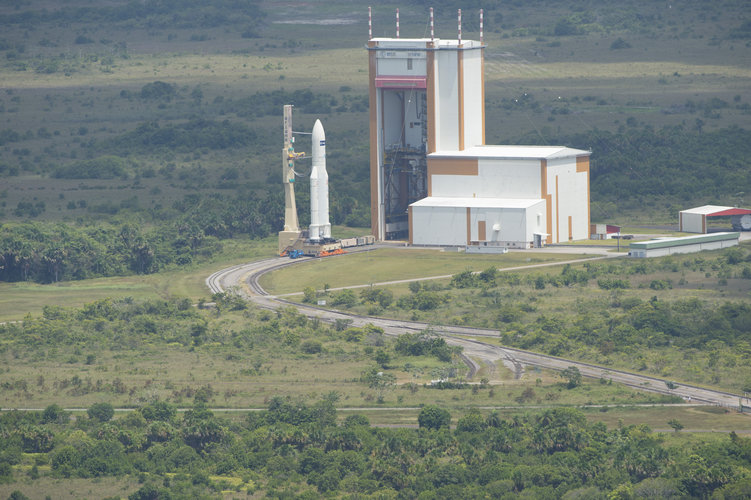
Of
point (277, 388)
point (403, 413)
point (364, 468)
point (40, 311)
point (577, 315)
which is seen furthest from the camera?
point (40, 311)

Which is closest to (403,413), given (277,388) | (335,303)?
(277,388)

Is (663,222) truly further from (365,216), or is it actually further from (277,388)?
(277,388)

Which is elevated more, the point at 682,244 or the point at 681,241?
the point at 681,241

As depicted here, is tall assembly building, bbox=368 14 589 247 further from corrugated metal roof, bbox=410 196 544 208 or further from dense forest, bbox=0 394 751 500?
dense forest, bbox=0 394 751 500

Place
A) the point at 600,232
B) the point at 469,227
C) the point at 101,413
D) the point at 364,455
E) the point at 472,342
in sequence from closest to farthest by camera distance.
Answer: the point at 364,455 < the point at 101,413 < the point at 472,342 < the point at 469,227 < the point at 600,232

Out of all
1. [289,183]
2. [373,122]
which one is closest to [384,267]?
[289,183]

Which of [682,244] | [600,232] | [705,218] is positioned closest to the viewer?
[682,244]

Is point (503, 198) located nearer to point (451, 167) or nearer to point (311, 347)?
point (451, 167)
